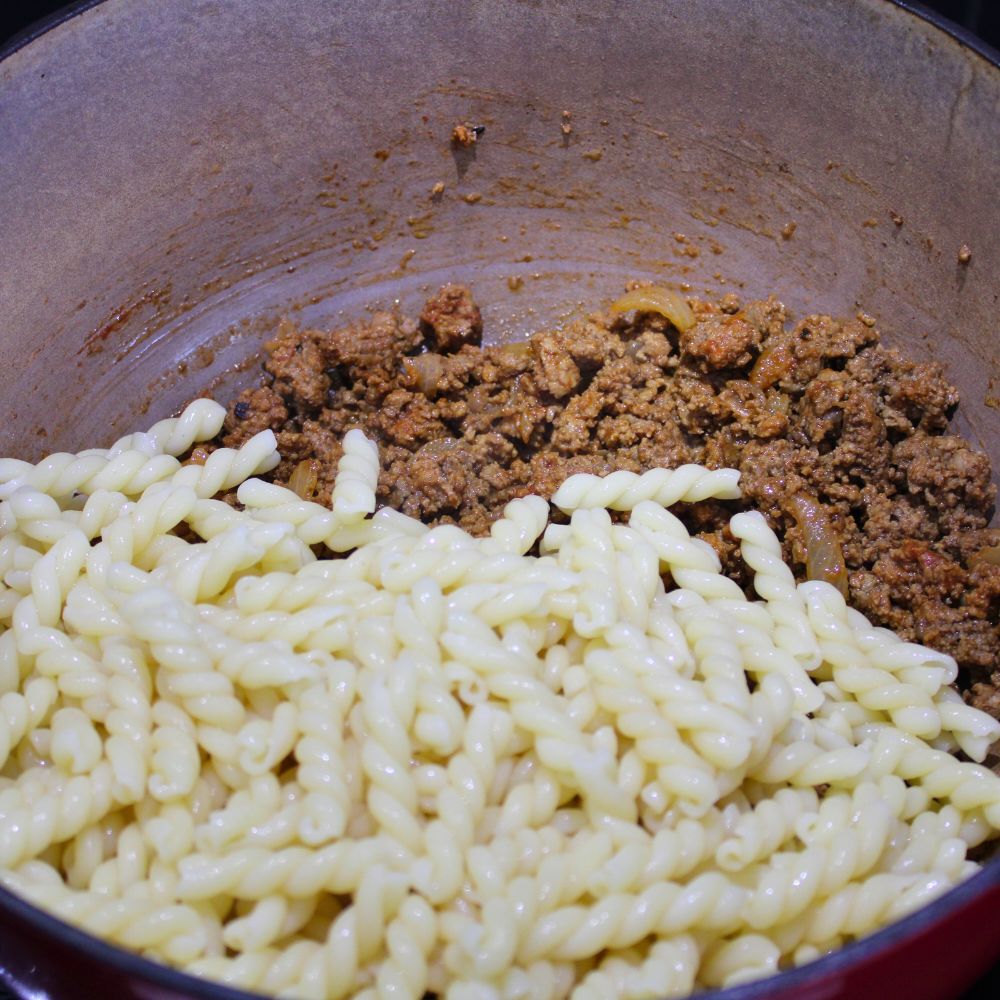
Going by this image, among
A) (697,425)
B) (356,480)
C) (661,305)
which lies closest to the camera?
(356,480)

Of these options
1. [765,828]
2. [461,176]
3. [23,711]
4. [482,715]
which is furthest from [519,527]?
[461,176]

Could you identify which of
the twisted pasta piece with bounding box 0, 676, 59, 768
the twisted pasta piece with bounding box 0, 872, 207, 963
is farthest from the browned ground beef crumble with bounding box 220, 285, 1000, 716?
the twisted pasta piece with bounding box 0, 872, 207, 963

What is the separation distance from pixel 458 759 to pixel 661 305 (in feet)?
7.05

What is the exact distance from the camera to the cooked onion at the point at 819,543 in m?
3.48

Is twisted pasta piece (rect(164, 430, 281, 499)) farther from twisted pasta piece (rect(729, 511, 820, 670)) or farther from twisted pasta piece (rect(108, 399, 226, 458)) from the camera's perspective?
twisted pasta piece (rect(729, 511, 820, 670))

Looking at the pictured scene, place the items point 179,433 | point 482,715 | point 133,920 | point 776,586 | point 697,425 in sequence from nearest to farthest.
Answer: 1. point 133,920
2. point 482,715
3. point 776,586
4. point 179,433
5. point 697,425

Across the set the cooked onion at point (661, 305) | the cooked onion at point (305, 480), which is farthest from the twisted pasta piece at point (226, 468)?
the cooked onion at point (661, 305)

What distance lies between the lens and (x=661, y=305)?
409 cm

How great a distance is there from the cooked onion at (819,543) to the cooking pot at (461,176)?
644 mm

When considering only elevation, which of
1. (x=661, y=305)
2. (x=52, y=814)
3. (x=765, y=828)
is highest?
Answer: (x=661, y=305)

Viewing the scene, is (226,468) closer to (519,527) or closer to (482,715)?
(519,527)

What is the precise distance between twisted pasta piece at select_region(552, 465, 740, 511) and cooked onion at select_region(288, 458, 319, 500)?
89cm

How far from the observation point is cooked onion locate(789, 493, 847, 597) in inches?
137

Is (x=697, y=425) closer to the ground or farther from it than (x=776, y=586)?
farther from it
